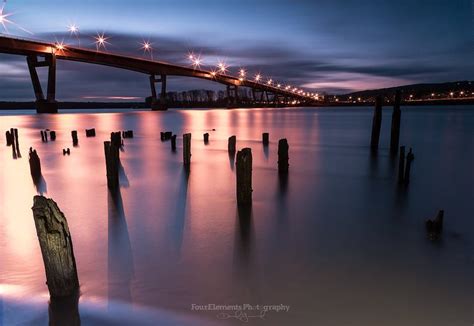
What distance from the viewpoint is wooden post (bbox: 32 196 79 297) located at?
3.47m

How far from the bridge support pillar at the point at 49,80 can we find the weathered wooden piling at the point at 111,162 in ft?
166

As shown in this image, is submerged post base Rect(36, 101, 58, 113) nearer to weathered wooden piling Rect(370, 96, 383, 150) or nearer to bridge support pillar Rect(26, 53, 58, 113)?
bridge support pillar Rect(26, 53, 58, 113)

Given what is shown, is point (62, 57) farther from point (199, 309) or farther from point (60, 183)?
point (199, 309)

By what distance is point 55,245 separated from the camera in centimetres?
355

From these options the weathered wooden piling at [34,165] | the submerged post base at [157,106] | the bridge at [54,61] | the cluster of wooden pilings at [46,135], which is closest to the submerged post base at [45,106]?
the bridge at [54,61]

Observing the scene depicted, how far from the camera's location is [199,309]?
377 centimetres

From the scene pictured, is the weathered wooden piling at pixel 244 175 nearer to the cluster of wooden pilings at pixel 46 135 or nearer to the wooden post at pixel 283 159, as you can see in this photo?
the wooden post at pixel 283 159

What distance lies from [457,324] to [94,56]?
5950 cm

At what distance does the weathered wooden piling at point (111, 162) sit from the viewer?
835cm

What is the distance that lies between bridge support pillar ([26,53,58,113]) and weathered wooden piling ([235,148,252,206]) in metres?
53.8


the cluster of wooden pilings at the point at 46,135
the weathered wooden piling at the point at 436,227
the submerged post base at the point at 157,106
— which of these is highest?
the submerged post base at the point at 157,106

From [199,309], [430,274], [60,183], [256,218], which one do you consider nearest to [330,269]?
[430,274]

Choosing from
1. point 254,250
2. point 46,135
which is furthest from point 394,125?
point 46,135

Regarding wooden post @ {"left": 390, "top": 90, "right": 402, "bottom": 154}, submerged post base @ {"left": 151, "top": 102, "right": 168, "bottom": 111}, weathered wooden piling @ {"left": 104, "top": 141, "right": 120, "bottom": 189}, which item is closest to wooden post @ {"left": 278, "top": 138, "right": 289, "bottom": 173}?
weathered wooden piling @ {"left": 104, "top": 141, "right": 120, "bottom": 189}
